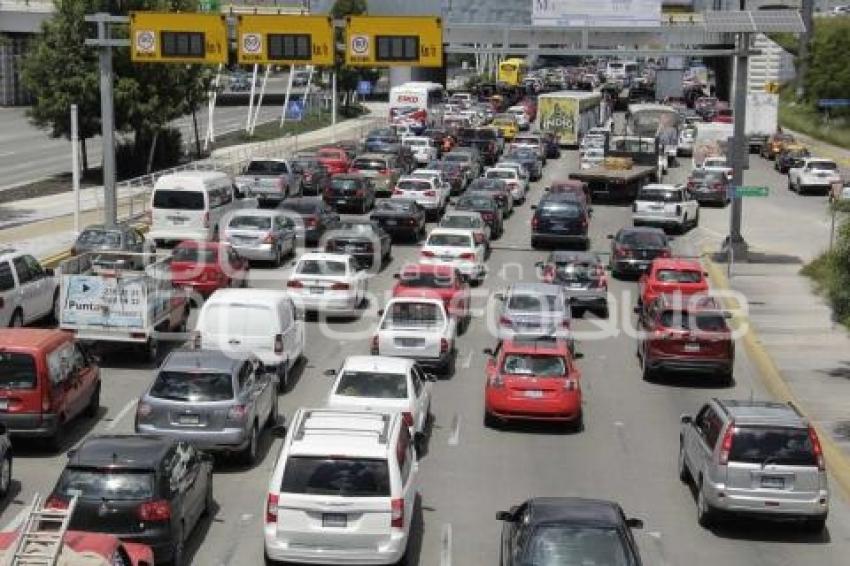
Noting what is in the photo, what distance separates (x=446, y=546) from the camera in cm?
1614

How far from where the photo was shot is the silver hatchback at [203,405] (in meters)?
18.2

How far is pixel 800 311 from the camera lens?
33312 mm

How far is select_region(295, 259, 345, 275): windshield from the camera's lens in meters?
29.8

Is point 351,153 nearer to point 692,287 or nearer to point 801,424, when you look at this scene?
point 692,287

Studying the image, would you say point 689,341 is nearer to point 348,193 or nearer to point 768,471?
point 768,471

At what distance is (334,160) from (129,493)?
143 ft

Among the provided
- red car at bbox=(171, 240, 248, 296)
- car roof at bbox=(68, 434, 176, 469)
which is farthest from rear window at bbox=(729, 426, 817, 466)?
red car at bbox=(171, 240, 248, 296)

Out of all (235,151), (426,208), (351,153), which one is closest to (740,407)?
(426,208)

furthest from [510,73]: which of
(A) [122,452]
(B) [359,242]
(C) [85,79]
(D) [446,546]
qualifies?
(A) [122,452]

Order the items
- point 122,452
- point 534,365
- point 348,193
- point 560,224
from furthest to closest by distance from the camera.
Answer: point 348,193, point 560,224, point 534,365, point 122,452

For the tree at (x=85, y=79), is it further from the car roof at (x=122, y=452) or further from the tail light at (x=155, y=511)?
the tail light at (x=155, y=511)

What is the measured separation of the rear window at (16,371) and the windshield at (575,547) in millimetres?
8800

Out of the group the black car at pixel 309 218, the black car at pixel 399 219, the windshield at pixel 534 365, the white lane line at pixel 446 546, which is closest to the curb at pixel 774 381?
the windshield at pixel 534 365

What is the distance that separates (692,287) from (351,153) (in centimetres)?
3313
